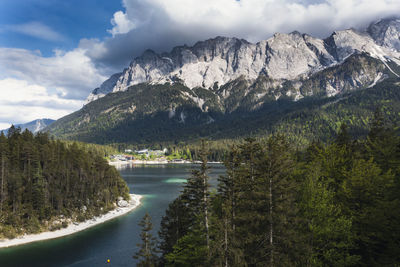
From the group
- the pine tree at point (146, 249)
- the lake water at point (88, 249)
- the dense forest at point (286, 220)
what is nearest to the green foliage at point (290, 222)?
the dense forest at point (286, 220)

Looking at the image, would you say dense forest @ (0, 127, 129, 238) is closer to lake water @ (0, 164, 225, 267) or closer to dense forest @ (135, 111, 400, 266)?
lake water @ (0, 164, 225, 267)

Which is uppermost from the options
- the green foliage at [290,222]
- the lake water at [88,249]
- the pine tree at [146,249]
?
the green foliage at [290,222]

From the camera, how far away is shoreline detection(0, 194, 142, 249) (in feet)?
197

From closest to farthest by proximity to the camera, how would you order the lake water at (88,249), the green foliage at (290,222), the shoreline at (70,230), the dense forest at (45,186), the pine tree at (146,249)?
the green foliage at (290,222), the pine tree at (146,249), the lake water at (88,249), the shoreline at (70,230), the dense forest at (45,186)

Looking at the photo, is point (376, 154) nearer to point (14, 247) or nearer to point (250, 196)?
point (250, 196)

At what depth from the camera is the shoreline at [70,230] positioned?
197 feet

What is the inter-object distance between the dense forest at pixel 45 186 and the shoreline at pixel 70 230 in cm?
157

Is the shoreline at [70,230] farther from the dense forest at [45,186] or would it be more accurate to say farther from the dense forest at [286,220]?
the dense forest at [286,220]

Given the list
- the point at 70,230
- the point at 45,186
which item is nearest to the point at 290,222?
the point at 70,230

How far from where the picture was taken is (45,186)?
74.2 meters

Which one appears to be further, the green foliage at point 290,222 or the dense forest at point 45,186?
the dense forest at point 45,186

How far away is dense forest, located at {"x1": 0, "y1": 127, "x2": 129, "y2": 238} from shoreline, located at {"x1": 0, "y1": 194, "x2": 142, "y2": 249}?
1.57 meters

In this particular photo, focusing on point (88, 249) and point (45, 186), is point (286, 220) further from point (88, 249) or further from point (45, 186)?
point (45, 186)

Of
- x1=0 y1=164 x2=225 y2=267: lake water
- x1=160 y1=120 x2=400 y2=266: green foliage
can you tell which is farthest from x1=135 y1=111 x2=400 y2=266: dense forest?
x1=0 y1=164 x2=225 y2=267: lake water
